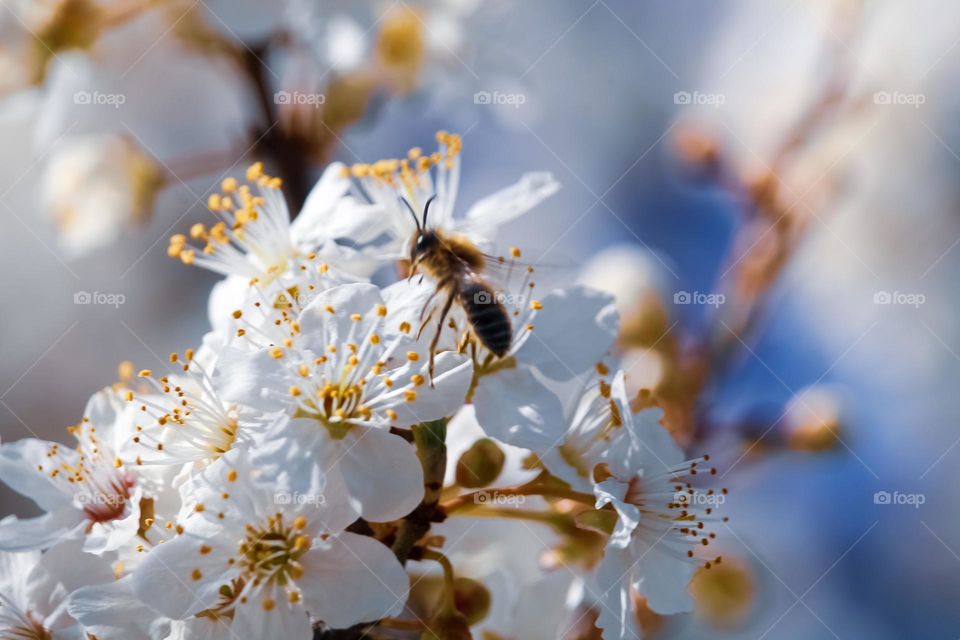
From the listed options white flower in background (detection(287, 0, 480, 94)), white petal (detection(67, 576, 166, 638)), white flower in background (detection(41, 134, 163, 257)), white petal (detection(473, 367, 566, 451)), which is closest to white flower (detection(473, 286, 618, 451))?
white petal (detection(473, 367, 566, 451))

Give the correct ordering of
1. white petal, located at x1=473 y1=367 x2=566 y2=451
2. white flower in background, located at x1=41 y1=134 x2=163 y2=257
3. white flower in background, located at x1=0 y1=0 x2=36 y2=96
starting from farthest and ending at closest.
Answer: white flower in background, located at x1=41 y1=134 x2=163 y2=257, white flower in background, located at x1=0 y1=0 x2=36 y2=96, white petal, located at x1=473 y1=367 x2=566 y2=451

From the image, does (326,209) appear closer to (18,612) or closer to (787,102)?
(18,612)

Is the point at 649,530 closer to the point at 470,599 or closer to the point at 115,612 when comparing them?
the point at 470,599

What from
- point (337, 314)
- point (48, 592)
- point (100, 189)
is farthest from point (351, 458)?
point (100, 189)

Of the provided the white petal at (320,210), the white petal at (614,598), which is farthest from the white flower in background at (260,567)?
the white petal at (320,210)

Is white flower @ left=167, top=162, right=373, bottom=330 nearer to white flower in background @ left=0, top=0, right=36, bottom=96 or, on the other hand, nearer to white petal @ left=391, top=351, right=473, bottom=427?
white petal @ left=391, top=351, right=473, bottom=427

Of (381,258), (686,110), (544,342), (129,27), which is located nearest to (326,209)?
(381,258)
